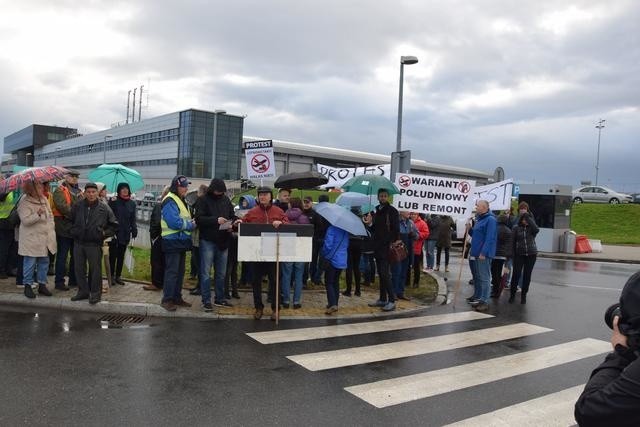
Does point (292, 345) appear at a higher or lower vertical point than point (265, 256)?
lower

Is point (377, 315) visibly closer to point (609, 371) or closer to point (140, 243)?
point (609, 371)

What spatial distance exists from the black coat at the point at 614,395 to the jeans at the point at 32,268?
8127 mm

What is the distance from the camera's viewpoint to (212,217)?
24.6 feet

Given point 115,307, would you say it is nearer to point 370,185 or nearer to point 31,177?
point 31,177

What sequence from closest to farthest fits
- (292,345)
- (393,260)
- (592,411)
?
(592,411) → (292,345) → (393,260)

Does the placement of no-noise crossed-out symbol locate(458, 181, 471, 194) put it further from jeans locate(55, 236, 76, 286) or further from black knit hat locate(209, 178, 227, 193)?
jeans locate(55, 236, 76, 286)

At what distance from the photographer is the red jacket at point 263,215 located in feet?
25.6

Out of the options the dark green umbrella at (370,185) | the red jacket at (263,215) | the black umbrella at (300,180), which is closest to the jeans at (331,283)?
the red jacket at (263,215)

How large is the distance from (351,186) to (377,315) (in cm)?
372

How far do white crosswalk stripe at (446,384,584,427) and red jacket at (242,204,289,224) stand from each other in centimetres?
448

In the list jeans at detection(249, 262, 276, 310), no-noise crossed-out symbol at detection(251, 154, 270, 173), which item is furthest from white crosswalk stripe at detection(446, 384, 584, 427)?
no-noise crossed-out symbol at detection(251, 154, 270, 173)

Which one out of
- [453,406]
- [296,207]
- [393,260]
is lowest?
[453,406]

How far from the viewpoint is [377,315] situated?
8.21m

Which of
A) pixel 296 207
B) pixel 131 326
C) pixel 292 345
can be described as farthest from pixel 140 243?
pixel 292 345
